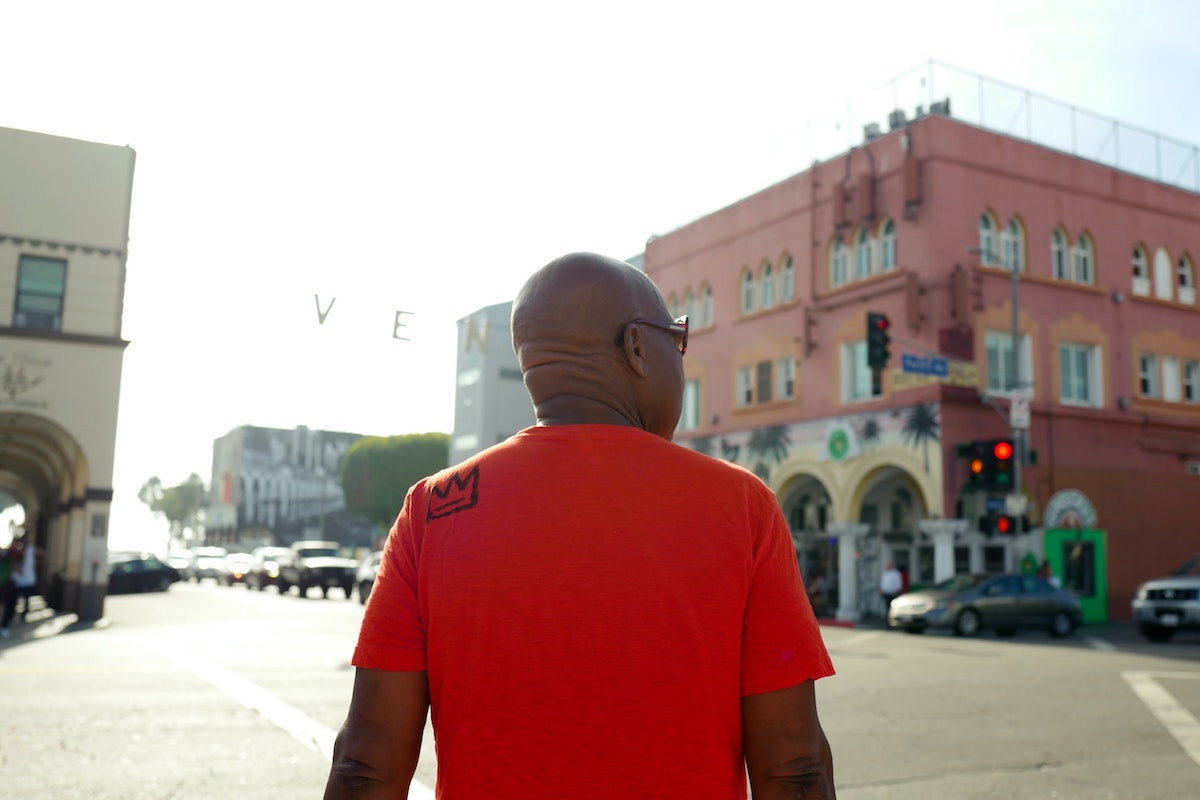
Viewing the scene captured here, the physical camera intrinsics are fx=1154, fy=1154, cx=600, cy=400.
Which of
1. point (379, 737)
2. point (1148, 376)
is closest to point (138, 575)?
point (1148, 376)

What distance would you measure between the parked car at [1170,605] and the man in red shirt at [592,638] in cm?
2160

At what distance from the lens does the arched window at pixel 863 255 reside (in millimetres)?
29719

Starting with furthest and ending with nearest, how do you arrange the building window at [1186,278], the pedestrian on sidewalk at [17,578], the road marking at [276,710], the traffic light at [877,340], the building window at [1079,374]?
the building window at [1186,278], the building window at [1079,374], the traffic light at [877,340], the pedestrian on sidewalk at [17,578], the road marking at [276,710]

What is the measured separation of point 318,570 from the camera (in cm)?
3894

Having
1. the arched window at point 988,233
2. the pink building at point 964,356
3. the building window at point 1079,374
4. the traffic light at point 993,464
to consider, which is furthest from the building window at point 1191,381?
the traffic light at point 993,464

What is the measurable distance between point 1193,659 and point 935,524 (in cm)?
1041

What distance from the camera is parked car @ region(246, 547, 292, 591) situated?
4422 centimetres

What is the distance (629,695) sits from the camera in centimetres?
180

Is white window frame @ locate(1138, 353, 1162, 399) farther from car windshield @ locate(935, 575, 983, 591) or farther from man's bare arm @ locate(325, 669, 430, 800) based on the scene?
A: man's bare arm @ locate(325, 669, 430, 800)

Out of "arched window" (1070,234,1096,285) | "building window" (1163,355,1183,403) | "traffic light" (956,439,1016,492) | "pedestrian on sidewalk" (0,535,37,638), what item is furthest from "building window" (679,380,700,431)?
"pedestrian on sidewalk" (0,535,37,638)

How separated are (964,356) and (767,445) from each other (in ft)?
21.9

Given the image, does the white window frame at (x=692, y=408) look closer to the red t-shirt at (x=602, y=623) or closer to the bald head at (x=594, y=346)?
the bald head at (x=594, y=346)

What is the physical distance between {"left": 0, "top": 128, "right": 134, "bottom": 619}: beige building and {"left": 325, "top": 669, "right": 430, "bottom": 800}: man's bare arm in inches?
886

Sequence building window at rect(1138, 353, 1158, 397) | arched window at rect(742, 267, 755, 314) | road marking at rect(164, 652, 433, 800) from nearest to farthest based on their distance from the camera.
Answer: road marking at rect(164, 652, 433, 800), building window at rect(1138, 353, 1158, 397), arched window at rect(742, 267, 755, 314)
